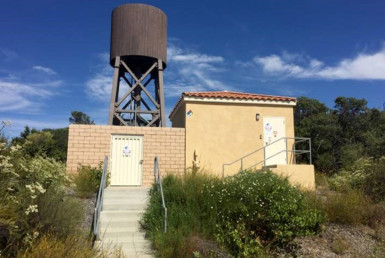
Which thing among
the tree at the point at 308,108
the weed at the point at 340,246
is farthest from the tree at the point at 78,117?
the weed at the point at 340,246

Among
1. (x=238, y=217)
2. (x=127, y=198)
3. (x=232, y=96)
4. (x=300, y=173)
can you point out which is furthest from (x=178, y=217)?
(x=232, y=96)

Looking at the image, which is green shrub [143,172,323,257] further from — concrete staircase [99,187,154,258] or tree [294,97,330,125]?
tree [294,97,330,125]

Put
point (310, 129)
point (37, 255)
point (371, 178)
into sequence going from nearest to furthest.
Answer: point (37, 255)
point (371, 178)
point (310, 129)

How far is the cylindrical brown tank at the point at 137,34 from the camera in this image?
49.8 ft

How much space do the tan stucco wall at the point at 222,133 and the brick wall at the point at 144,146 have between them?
0.44 metres

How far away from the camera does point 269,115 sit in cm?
1298

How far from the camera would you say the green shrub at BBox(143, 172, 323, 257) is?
6.61 meters

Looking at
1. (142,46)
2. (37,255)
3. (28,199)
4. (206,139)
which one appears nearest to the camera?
(37,255)

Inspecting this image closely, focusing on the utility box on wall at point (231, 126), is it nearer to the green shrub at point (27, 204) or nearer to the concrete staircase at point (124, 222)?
the concrete staircase at point (124, 222)

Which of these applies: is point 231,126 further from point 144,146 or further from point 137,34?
point 137,34

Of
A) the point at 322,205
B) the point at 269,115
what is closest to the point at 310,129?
the point at 269,115

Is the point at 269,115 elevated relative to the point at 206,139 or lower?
elevated

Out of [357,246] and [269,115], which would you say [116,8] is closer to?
[269,115]

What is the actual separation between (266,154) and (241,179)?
5064 mm
